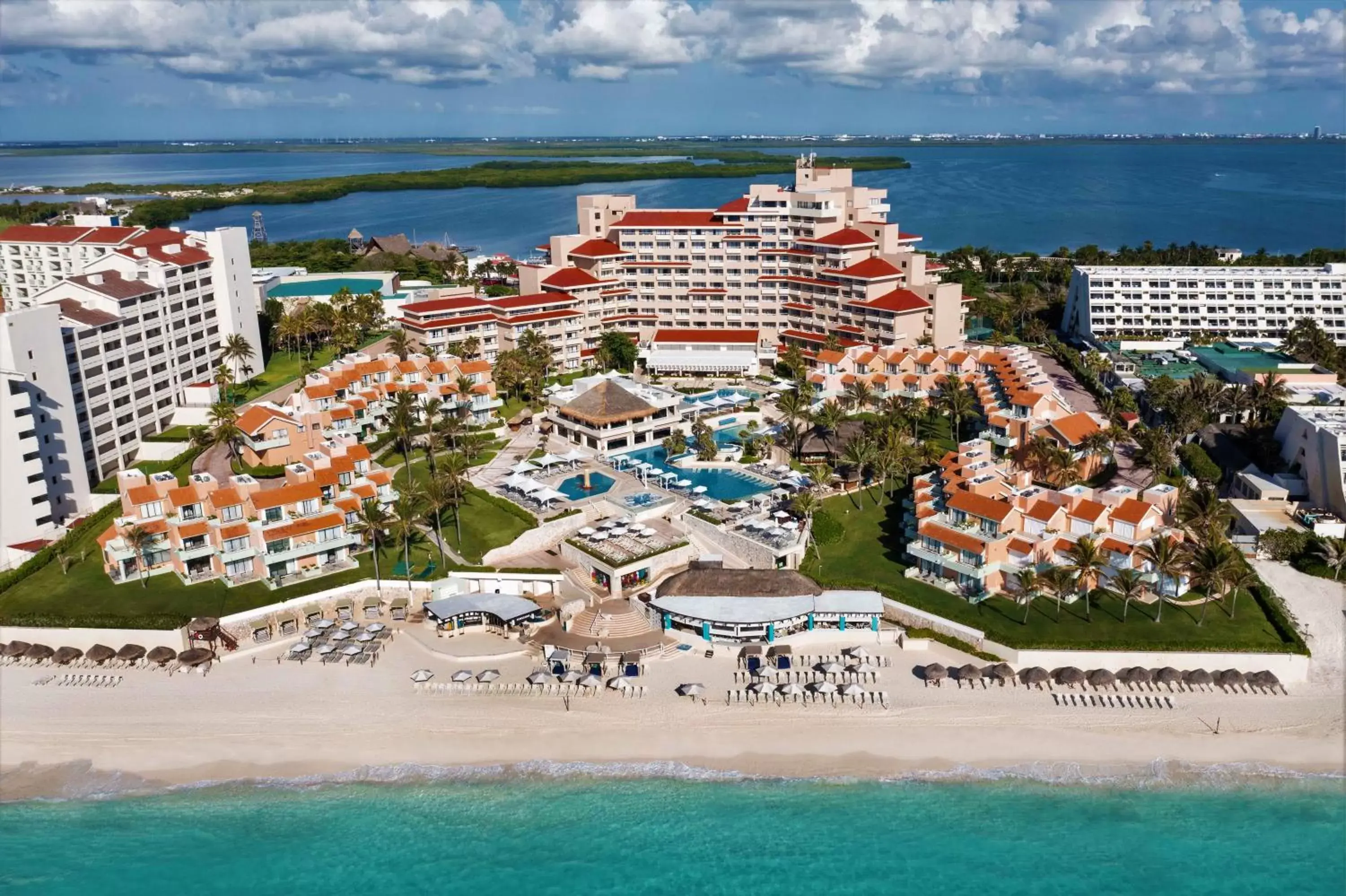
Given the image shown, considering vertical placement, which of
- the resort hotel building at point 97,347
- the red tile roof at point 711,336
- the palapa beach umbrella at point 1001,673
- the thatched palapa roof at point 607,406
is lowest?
the palapa beach umbrella at point 1001,673

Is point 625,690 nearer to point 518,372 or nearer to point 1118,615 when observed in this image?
point 1118,615

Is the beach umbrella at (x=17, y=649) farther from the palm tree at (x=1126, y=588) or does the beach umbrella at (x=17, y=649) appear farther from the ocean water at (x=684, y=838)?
the palm tree at (x=1126, y=588)

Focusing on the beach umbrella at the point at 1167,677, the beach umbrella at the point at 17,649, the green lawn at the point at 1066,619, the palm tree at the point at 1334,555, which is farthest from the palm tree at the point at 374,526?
the palm tree at the point at 1334,555

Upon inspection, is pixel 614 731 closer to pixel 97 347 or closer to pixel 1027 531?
pixel 1027 531

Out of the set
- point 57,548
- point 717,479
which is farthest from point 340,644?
point 717,479

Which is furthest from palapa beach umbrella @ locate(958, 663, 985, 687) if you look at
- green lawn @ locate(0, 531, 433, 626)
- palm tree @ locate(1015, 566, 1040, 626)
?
green lawn @ locate(0, 531, 433, 626)
